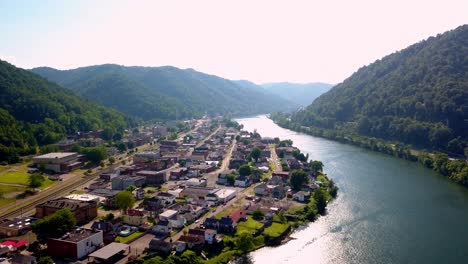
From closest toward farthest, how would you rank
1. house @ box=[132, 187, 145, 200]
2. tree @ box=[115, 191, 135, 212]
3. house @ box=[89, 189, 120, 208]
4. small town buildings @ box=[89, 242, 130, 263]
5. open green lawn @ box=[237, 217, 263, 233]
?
1. small town buildings @ box=[89, 242, 130, 263]
2. open green lawn @ box=[237, 217, 263, 233]
3. tree @ box=[115, 191, 135, 212]
4. house @ box=[89, 189, 120, 208]
5. house @ box=[132, 187, 145, 200]

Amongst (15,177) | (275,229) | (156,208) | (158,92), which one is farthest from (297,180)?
(158,92)

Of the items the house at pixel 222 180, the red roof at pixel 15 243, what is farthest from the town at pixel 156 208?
the house at pixel 222 180

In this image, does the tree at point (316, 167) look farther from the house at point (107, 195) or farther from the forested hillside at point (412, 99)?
the forested hillside at point (412, 99)

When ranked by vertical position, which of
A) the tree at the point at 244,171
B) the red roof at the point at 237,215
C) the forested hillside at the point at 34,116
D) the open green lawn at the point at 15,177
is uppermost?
the forested hillside at the point at 34,116

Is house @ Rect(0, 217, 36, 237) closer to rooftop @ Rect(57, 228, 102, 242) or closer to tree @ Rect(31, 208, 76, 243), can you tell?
tree @ Rect(31, 208, 76, 243)

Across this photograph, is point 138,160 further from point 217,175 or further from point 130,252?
point 130,252

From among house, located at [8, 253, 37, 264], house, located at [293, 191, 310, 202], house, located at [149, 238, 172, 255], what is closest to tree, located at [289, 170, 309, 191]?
house, located at [293, 191, 310, 202]

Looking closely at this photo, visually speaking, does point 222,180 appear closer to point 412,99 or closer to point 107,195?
point 107,195
